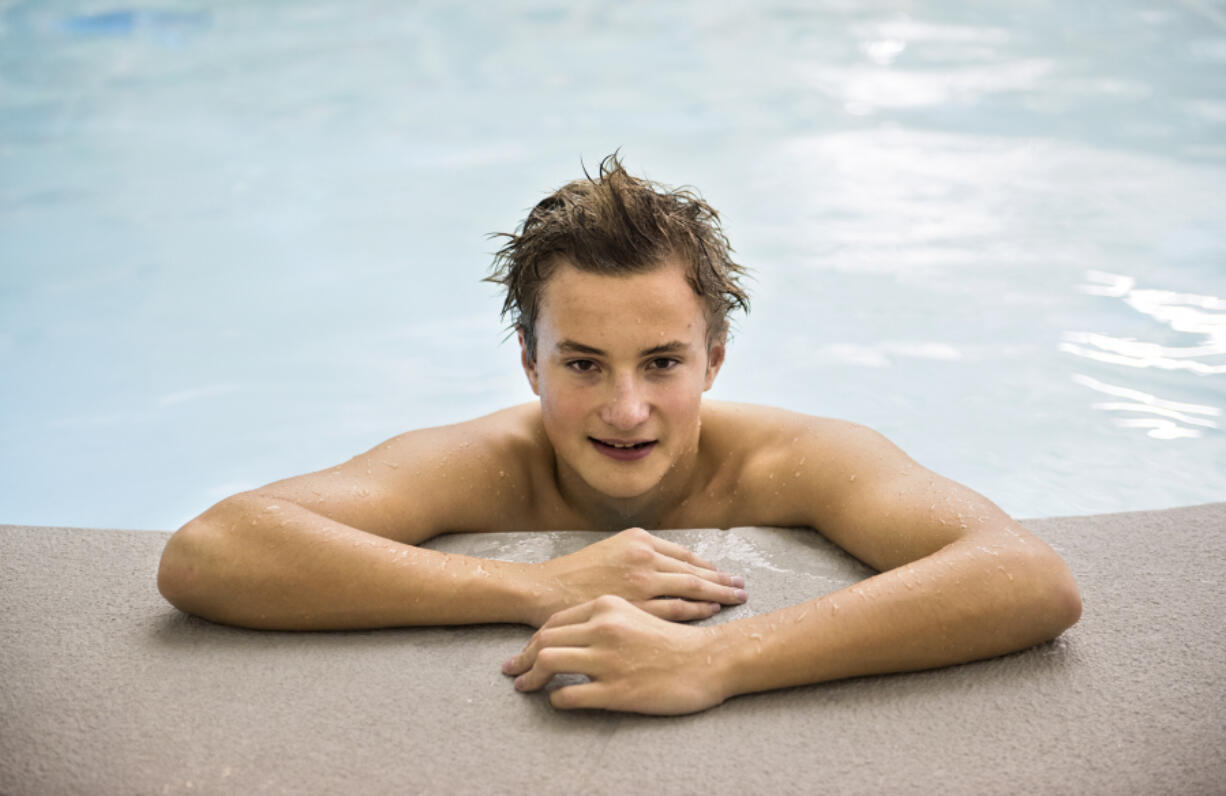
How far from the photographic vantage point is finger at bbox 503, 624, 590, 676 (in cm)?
183

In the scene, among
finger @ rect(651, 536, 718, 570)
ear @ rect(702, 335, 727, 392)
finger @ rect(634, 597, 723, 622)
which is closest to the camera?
finger @ rect(634, 597, 723, 622)

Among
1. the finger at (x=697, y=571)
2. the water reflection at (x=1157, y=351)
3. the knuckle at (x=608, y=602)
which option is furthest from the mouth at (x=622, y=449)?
the water reflection at (x=1157, y=351)

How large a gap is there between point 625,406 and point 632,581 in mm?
373

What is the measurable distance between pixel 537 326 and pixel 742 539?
2.28ft

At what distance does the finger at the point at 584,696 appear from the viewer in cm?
178

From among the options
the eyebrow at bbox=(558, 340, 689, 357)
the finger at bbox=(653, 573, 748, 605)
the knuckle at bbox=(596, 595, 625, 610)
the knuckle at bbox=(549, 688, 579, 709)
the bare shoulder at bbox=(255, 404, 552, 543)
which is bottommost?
the knuckle at bbox=(549, 688, 579, 709)

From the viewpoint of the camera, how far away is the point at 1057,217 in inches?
264

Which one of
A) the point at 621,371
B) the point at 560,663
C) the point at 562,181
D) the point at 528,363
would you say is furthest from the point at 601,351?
the point at 562,181

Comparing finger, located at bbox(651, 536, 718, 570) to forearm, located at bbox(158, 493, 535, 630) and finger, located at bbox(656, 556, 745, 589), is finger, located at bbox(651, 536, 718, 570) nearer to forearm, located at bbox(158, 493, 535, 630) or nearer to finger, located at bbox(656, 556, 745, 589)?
finger, located at bbox(656, 556, 745, 589)

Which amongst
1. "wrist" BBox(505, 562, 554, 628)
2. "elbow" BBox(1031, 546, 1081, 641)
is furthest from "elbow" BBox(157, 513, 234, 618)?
"elbow" BBox(1031, 546, 1081, 641)

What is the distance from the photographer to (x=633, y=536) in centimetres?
213

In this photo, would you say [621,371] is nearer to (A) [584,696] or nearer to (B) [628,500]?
(B) [628,500]

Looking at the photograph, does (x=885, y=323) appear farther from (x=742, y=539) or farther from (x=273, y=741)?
(x=273, y=741)

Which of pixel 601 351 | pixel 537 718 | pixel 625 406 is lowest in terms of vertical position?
pixel 537 718
